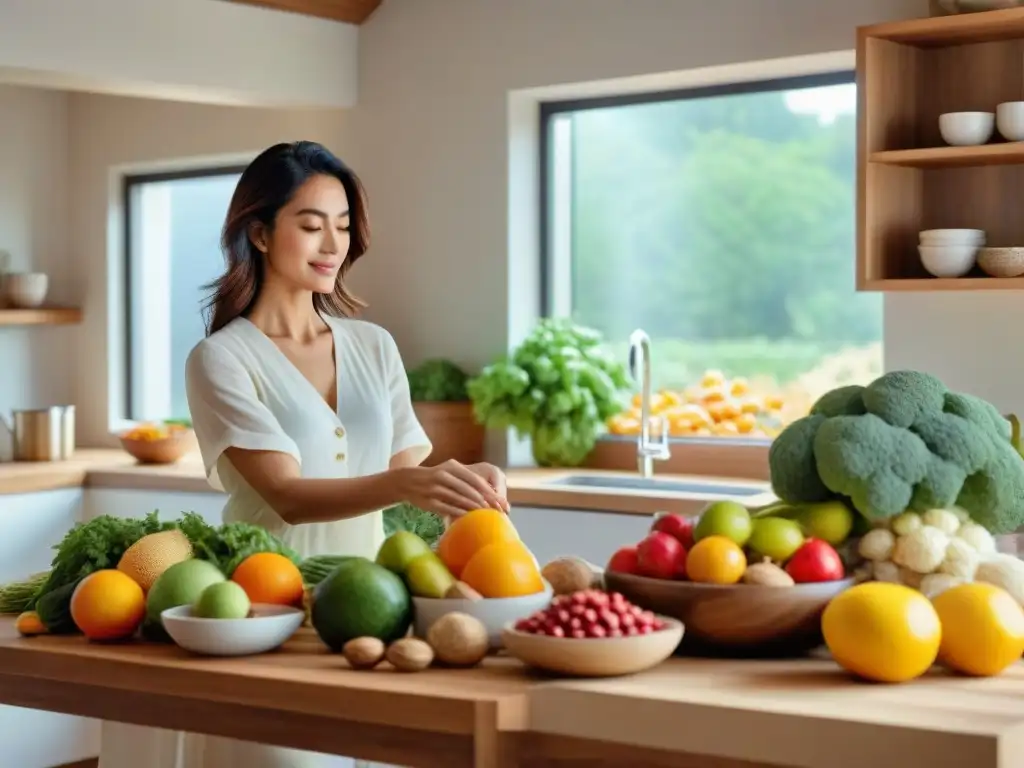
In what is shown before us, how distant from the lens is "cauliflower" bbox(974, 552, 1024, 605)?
1733 mm

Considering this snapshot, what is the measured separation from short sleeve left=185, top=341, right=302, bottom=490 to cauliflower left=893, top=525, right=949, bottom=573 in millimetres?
1067

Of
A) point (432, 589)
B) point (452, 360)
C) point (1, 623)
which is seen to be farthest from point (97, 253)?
point (432, 589)

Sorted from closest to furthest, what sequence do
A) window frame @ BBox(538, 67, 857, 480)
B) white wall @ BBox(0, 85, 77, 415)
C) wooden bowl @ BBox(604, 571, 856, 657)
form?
1. wooden bowl @ BBox(604, 571, 856, 657)
2. window frame @ BBox(538, 67, 857, 480)
3. white wall @ BBox(0, 85, 77, 415)

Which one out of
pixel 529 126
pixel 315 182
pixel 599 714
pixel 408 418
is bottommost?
pixel 599 714

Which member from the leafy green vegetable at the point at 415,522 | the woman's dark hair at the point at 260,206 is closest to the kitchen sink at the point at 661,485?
the leafy green vegetable at the point at 415,522

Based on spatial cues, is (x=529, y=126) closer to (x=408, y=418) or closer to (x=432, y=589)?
(x=408, y=418)

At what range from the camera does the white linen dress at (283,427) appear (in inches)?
94.7

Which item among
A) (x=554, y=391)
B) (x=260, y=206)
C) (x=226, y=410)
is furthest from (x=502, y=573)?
(x=554, y=391)

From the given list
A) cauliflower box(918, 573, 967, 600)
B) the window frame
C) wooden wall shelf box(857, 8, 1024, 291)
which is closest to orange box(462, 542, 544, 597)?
cauliflower box(918, 573, 967, 600)

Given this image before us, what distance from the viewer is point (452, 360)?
4887mm

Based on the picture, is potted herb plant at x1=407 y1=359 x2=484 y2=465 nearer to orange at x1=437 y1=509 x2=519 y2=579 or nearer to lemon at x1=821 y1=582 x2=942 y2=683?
orange at x1=437 y1=509 x2=519 y2=579

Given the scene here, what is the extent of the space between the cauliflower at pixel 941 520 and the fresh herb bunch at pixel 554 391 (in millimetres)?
2753

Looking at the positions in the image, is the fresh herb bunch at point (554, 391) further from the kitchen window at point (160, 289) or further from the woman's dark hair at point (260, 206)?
the woman's dark hair at point (260, 206)

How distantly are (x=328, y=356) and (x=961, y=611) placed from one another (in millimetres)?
1375
